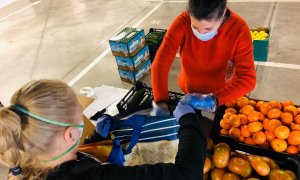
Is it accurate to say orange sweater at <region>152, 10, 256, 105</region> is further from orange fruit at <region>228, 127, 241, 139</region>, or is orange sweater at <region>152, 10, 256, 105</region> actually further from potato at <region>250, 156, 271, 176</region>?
potato at <region>250, 156, 271, 176</region>

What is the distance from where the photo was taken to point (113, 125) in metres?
1.76

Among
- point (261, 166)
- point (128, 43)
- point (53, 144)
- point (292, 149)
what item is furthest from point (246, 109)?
point (128, 43)

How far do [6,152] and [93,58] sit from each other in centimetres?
398

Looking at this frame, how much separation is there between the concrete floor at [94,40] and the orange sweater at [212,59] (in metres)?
1.59

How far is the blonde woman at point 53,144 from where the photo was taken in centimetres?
117

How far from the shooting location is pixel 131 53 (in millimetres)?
3939

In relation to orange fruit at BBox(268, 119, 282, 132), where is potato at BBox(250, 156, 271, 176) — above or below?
below

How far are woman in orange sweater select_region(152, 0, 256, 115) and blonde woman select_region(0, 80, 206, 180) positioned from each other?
610mm

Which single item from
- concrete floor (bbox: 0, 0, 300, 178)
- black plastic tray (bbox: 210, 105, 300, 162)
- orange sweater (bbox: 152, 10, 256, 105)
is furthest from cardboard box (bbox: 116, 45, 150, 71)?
black plastic tray (bbox: 210, 105, 300, 162)

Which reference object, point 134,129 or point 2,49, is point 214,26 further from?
point 2,49

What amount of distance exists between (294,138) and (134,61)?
2.59 m

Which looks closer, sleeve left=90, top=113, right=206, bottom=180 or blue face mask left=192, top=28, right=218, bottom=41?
sleeve left=90, top=113, right=206, bottom=180

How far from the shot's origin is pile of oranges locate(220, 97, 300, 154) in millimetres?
1831

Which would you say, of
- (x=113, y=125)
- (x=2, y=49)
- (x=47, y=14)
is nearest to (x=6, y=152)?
(x=113, y=125)
